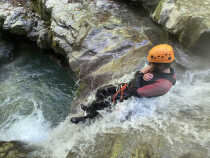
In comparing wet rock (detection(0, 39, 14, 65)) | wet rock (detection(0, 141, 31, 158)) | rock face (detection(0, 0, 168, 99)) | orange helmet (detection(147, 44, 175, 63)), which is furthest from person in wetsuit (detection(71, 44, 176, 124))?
wet rock (detection(0, 39, 14, 65))

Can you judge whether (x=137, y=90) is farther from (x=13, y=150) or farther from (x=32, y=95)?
(x=32, y=95)

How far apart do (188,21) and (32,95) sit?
19.7 feet

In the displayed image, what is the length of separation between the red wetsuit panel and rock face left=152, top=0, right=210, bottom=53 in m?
2.19

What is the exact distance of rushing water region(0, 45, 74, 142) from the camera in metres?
5.42

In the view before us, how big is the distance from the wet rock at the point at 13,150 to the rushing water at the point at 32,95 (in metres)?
0.56

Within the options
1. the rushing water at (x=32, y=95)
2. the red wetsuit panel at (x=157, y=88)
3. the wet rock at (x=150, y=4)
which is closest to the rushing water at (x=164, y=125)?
the red wetsuit panel at (x=157, y=88)

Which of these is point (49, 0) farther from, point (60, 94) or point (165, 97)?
point (165, 97)

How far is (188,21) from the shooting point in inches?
195

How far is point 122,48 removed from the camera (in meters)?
5.59

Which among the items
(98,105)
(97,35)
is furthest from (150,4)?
(98,105)

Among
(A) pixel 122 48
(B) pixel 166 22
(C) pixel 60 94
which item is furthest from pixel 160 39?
(C) pixel 60 94

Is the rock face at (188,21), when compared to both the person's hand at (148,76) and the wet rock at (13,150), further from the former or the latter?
the wet rock at (13,150)

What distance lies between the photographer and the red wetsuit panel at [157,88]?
11.2ft

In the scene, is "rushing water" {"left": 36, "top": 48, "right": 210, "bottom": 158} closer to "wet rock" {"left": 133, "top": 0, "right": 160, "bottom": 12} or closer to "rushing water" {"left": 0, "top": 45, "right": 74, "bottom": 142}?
"rushing water" {"left": 0, "top": 45, "right": 74, "bottom": 142}
